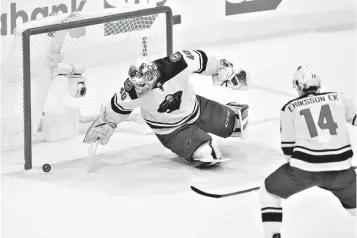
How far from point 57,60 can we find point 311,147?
1.48 meters

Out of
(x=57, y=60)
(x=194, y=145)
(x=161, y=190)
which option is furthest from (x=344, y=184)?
(x=57, y=60)

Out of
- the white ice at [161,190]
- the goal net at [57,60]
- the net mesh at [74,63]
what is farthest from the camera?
the net mesh at [74,63]

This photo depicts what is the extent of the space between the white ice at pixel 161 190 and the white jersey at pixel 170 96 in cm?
17

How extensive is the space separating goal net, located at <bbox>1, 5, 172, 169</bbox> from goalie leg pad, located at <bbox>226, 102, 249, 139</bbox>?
0.40 m

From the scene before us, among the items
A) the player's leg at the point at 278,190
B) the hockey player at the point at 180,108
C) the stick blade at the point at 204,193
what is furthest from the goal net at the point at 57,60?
the player's leg at the point at 278,190

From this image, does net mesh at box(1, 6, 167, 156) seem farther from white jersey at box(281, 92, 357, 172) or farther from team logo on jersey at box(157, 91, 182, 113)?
white jersey at box(281, 92, 357, 172)

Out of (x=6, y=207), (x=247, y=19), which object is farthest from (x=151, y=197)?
(x=247, y=19)

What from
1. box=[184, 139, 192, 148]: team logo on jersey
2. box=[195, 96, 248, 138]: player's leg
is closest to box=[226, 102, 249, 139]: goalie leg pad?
box=[195, 96, 248, 138]: player's leg

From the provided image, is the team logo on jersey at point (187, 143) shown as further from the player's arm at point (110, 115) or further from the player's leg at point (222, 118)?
the player's arm at point (110, 115)

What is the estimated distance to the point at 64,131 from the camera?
539cm

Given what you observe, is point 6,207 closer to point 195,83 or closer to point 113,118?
point 113,118

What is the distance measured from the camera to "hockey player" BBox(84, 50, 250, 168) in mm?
4902

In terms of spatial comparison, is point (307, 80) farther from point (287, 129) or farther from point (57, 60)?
point (57, 60)

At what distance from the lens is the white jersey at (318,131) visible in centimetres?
402
